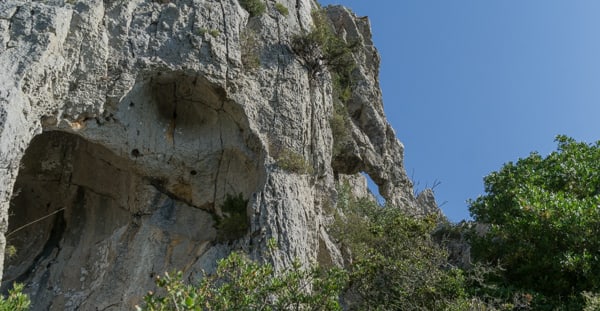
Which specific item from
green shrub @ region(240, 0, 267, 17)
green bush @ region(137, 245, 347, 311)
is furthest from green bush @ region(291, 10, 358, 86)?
green bush @ region(137, 245, 347, 311)

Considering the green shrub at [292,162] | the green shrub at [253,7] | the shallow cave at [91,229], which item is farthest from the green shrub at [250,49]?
the shallow cave at [91,229]

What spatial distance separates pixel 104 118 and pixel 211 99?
236 cm

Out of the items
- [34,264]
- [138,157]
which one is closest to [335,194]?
[138,157]

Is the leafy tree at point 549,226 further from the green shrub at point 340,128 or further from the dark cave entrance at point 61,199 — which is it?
the dark cave entrance at point 61,199

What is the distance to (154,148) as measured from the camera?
1337 cm

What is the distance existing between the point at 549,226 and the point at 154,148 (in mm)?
8464

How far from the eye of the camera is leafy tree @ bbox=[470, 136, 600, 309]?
1221cm

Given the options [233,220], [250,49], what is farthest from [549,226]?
[250,49]

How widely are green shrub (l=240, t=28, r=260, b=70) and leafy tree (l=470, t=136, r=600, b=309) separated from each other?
6511 mm

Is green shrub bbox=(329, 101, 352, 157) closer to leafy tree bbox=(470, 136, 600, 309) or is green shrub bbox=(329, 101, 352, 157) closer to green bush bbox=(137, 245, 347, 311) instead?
leafy tree bbox=(470, 136, 600, 309)

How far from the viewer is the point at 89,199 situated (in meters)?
14.5

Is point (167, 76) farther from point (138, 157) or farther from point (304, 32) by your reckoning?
point (304, 32)

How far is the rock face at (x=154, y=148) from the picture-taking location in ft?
40.1

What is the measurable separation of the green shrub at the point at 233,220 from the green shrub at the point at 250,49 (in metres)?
3.01
